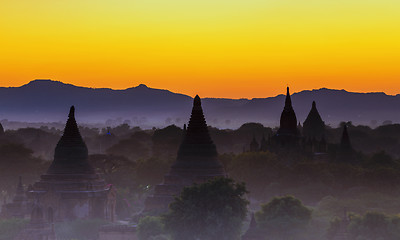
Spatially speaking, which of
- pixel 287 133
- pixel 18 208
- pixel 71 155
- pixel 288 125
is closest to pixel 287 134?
pixel 287 133

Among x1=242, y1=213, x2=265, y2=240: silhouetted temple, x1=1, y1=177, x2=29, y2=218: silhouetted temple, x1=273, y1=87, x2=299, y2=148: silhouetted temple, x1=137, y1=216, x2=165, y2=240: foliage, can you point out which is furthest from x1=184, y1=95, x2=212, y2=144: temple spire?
x1=273, y1=87, x2=299, y2=148: silhouetted temple

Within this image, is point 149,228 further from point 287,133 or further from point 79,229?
point 287,133

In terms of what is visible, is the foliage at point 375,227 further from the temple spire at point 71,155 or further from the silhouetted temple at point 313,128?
the silhouetted temple at point 313,128

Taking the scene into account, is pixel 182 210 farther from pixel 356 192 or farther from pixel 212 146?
pixel 356 192

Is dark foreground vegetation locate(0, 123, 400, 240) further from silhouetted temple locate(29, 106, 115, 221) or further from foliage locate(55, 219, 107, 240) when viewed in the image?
silhouetted temple locate(29, 106, 115, 221)

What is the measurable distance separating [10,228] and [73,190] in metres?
10.6

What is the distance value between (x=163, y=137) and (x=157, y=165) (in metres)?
52.6

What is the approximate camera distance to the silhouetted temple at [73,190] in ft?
265

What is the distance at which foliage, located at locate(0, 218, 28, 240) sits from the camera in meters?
71.1

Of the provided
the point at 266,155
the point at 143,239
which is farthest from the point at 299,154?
the point at 143,239

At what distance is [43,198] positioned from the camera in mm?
80938

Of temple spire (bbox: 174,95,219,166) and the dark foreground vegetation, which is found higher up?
temple spire (bbox: 174,95,219,166)

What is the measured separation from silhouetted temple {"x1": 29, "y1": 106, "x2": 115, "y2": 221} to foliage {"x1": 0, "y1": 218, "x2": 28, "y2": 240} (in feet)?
20.6

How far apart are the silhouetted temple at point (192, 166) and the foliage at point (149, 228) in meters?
10.7
